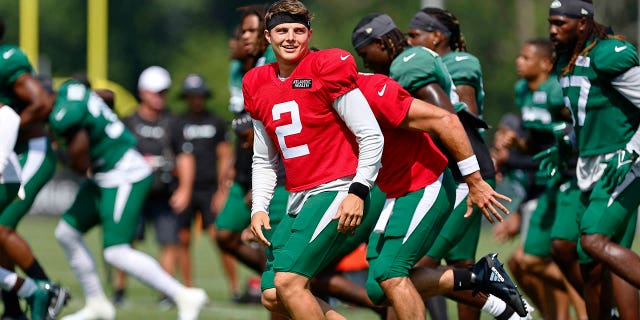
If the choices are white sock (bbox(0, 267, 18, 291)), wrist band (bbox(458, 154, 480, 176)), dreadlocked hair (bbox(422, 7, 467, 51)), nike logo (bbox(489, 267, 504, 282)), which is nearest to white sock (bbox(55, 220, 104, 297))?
white sock (bbox(0, 267, 18, 291))

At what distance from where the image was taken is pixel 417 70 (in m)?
6.72

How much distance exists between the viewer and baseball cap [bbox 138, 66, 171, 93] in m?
12.8

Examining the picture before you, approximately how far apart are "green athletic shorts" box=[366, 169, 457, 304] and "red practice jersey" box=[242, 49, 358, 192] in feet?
1.74

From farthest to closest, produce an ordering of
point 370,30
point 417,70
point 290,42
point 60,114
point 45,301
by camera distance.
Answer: point 60,114
point 45,301
point 370,30
point 417,70
point 290,42

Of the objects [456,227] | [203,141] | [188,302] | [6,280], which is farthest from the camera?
[203,141]

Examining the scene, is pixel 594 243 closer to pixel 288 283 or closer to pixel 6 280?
pixel 288 283

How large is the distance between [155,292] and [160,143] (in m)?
1.65

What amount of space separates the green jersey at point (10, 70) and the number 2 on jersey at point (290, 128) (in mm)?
2783

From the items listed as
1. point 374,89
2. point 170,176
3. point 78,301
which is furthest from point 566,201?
point 170,176

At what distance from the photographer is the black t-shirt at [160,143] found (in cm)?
1340

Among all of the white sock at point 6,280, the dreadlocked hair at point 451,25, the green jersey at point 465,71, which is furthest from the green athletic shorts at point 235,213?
the green jersey at point 465,71

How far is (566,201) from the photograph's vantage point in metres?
8.36

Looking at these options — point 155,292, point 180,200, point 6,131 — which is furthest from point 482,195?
point 155,292

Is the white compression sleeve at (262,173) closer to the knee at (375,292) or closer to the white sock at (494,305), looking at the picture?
the knee at (375,292)
